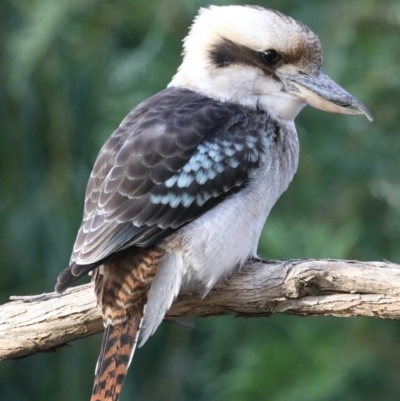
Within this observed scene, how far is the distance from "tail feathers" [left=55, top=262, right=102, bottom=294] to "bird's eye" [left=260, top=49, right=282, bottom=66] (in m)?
0.90

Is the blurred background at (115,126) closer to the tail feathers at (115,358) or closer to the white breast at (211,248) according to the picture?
the white breast at (211,248)

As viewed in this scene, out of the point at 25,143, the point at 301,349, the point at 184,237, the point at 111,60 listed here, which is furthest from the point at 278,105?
the point at 111,60

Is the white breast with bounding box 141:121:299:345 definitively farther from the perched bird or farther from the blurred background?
the blurred background

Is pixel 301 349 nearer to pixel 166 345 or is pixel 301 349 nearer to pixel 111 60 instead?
pixel 166 345

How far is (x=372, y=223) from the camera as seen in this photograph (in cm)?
491

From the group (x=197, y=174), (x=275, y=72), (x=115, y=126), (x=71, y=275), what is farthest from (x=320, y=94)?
(x=115, y=126)

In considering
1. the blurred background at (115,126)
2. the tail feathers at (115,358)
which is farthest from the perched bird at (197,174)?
the blurred background at (115,126)

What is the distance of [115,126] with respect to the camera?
4898mm

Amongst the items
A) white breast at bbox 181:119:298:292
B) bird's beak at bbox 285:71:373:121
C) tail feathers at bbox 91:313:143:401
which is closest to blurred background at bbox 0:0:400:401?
bird's beak at bbox 285:71:373:121

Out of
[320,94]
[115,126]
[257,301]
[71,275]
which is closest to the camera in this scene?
[71,275]

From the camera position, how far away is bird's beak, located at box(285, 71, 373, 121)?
11.3 ft

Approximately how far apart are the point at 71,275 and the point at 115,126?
2000mm

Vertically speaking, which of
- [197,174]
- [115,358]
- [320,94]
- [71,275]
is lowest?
[115,358]

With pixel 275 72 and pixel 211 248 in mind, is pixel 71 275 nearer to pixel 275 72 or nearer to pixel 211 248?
pixel 211 248
